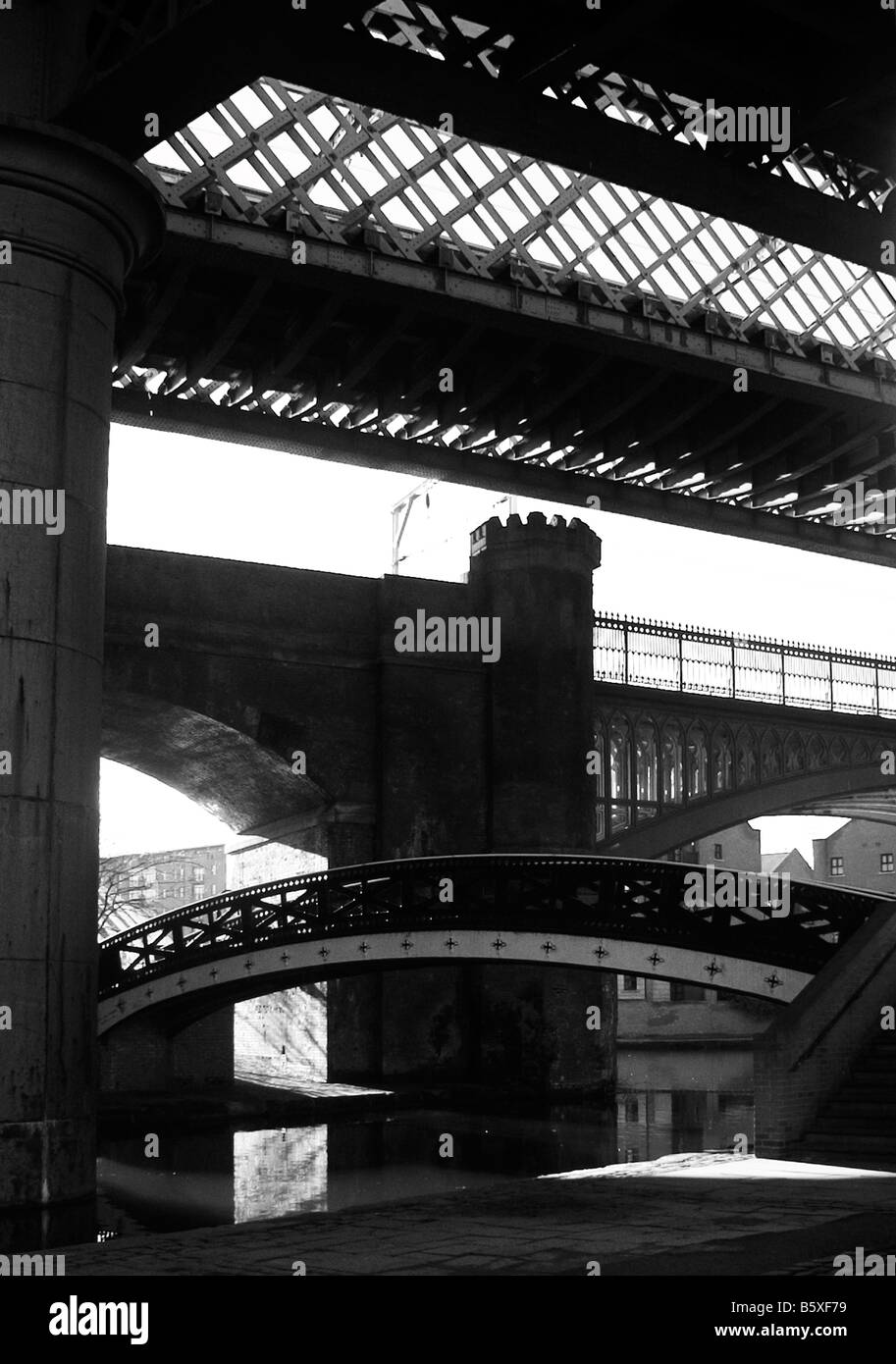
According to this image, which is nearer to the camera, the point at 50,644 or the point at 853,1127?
the point at 50,644

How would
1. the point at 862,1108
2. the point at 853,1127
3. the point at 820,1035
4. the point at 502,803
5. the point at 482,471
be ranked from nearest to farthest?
the point at 853,1127 → the point at 862,1108 → the point at 820,1035 → the point at 482,471 → the point at 502,803

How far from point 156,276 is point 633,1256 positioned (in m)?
16.0

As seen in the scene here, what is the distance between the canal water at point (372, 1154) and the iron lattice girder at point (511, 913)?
9.13 ft

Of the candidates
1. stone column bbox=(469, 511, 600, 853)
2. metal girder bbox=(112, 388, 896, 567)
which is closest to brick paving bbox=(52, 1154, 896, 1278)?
metal girder bbox=(112, 388, 896, 567)

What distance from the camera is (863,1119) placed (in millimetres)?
16438

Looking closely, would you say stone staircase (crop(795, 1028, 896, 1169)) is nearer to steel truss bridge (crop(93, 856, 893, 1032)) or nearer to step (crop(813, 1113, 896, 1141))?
step (crop(813, 1113, 896, 1141))

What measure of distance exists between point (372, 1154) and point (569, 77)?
14.2 m

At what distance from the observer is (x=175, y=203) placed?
2142 cm

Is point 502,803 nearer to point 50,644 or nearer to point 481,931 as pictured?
point 481,931

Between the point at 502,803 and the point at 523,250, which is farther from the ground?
the point at 523,250

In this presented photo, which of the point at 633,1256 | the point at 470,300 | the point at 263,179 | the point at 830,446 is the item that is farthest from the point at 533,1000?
the point at 633,1256

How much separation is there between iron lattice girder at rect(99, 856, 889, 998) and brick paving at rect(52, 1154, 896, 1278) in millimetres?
6293

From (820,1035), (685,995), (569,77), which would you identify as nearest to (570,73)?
(569,77)

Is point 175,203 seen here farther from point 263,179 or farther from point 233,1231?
point 233,1231
